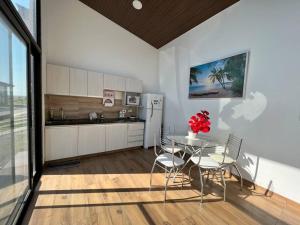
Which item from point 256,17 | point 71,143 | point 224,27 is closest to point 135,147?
point 71,143

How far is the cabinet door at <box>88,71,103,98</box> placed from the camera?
12.3 ft

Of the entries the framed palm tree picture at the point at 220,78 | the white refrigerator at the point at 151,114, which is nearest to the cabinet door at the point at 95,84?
the white refrigerator at the point at 151,114

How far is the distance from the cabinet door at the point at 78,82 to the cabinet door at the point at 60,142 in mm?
813

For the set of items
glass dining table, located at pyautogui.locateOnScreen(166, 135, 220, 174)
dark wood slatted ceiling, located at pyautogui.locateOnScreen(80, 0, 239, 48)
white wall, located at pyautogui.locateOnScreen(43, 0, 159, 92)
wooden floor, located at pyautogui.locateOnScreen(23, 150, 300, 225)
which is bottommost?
wooden floor, located at pyautogui.locateOnScreen(23, 150, 300, 225)

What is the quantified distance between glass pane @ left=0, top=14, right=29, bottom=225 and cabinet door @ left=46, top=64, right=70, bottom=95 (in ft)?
3.89

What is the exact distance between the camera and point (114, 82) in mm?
4141

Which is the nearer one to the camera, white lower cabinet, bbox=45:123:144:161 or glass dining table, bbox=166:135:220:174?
glass dining table, bbox=166:135:220:174

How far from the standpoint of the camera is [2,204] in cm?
154

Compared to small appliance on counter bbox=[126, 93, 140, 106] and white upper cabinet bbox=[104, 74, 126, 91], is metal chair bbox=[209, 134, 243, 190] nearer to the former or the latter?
small appliance on counter bbox=[126, 93, 140, 106]

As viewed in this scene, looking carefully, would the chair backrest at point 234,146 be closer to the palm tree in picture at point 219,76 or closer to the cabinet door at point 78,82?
the palm tree in picture at point 219,76

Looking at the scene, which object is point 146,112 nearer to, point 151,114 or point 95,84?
point 151,114

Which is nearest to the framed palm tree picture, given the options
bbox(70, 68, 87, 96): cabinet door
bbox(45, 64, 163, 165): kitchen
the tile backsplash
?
bbox(45, 64, 163, 165): kitchen

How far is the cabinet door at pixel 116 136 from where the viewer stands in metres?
3.85

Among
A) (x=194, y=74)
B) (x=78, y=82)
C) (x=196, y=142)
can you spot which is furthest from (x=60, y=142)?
(x=194, y=74)
